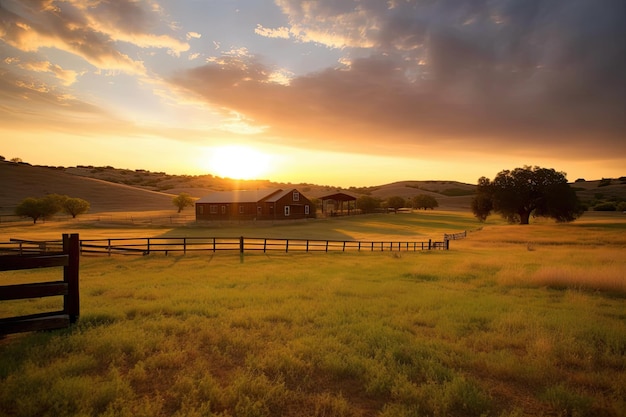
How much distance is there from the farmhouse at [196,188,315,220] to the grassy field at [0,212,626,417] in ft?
166

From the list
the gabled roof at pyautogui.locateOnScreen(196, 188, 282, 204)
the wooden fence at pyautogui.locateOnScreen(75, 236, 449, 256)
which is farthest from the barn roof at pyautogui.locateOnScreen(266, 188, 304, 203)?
the wooden fence at pyautogui.locateOnScreen(75, 236, 449, 256)

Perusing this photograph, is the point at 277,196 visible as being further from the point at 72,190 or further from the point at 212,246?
the point at 72,190

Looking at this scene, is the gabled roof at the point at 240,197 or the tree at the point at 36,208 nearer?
the tree at the point at 36,208

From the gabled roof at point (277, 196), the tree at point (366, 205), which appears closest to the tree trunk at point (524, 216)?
the tree at point (366, 205)

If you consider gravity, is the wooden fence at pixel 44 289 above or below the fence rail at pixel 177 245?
above

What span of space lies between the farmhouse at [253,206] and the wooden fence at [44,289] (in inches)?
2142

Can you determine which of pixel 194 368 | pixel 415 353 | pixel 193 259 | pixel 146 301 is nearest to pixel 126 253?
pixel 193 259

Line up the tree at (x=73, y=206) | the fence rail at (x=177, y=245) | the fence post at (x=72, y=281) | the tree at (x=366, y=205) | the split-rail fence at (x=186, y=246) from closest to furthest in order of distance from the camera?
1. the fence post at (x=72, y=281)
2. the fence rail at (x=177, y=245)
3. the split-rail fence at (x=186, y=246)
4. the tree at (x=73, y=206)
5. the tree at (x=366, y=205)

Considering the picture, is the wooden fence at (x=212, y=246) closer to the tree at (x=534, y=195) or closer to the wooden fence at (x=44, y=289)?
the wooden fence at (x=44, y=289)

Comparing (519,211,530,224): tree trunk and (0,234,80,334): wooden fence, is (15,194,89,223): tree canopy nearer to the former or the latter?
(0,234,80,334): wooden fence

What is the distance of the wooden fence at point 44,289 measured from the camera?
20.3ft

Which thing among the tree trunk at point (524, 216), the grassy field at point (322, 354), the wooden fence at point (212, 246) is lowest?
the wooden fence at point (212, 246)

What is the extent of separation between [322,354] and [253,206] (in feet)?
189

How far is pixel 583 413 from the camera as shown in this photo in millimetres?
4477
